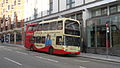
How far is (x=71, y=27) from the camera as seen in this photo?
20.1m

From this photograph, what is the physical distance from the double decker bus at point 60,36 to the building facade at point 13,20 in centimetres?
2633

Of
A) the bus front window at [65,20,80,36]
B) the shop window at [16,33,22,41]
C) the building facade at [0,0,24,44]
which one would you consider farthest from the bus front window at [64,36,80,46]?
the shop window at [16,33,22,41]

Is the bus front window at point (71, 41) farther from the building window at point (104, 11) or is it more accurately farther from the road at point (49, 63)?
the building window at point (104, 11)

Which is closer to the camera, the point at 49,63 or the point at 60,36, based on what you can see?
the point at 49,63

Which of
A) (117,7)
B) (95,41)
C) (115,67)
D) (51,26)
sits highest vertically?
(117,7)

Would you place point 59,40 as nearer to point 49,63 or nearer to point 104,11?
point 49,63

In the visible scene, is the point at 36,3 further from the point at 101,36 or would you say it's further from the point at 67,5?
the point at 101,36

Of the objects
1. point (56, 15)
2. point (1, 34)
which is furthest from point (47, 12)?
point (1, 34)

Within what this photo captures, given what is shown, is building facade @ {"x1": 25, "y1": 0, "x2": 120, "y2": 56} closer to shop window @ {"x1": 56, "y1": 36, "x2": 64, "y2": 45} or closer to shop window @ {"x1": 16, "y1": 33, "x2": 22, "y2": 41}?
shop window @ {"x1": 56, "y1": 36, "x2": 64, "y2": 45}

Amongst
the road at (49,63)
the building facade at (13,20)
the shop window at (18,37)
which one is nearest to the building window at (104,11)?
the road at (49,63)

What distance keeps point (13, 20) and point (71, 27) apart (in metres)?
40.8

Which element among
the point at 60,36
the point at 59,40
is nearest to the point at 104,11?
the point at 60,36

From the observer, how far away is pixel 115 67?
42.3 feet

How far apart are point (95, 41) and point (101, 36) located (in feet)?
4.02
